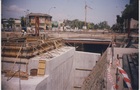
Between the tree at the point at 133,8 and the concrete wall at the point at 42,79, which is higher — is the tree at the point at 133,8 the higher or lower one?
the higher one

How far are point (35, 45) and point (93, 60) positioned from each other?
22.0 feet

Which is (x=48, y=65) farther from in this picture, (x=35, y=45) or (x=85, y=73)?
(x=85, y=73)

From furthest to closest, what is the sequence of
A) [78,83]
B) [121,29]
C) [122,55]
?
[121,29] < [78,83] < [122,55]

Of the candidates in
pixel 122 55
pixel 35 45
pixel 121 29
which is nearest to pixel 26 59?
pixel 35 45

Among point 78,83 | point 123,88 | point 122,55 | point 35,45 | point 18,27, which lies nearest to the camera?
point 123,88

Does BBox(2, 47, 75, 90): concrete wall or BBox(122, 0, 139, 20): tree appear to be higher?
BBox(122, 0, 139, 20): tree

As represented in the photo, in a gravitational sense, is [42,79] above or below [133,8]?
below

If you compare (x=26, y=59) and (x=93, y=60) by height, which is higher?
(x=26, y=59)

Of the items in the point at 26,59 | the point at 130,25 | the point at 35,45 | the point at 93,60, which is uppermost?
the point at 130,25

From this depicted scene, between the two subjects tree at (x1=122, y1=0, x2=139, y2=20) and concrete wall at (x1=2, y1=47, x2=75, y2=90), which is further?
concrete wall at (x1=2, y1=47, x2=75, y2=90)

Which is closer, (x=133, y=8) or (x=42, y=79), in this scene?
(x=42, y=79)

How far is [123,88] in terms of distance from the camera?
674 centimetres

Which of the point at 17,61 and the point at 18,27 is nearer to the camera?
the point at 17,61

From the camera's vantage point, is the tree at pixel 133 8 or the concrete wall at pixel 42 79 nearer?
the tree at pixel 133 8
